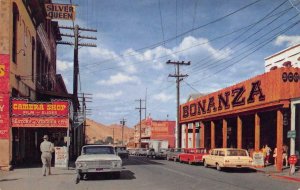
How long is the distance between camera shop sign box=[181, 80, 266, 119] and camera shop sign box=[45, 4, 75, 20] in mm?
14083

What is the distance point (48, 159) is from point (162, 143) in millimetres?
45063

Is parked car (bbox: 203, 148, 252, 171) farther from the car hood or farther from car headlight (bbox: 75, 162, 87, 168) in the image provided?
car headlight (bbox: 75, 162, 87, 168)

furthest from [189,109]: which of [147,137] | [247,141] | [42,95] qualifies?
[147,137]

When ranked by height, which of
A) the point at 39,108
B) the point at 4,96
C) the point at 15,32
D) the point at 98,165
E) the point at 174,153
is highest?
the point at 15,32

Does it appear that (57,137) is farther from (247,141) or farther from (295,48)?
(295,48)

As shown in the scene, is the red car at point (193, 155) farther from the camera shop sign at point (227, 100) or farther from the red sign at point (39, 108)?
the red sign at point (39, 108)

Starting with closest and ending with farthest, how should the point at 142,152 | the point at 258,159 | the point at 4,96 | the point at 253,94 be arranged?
the point at 4,96 < the point at 258,159 < the point at 253,94 < the point at 142,152

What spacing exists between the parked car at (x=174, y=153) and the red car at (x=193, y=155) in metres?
2.88

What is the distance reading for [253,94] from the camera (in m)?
31.4

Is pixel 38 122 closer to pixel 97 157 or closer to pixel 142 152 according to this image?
pixel 97 157

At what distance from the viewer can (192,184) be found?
17.2m

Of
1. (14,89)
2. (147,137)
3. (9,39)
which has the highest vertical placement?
(9,39)

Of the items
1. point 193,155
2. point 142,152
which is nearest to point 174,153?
point 193,155

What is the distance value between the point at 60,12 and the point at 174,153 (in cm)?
1558
